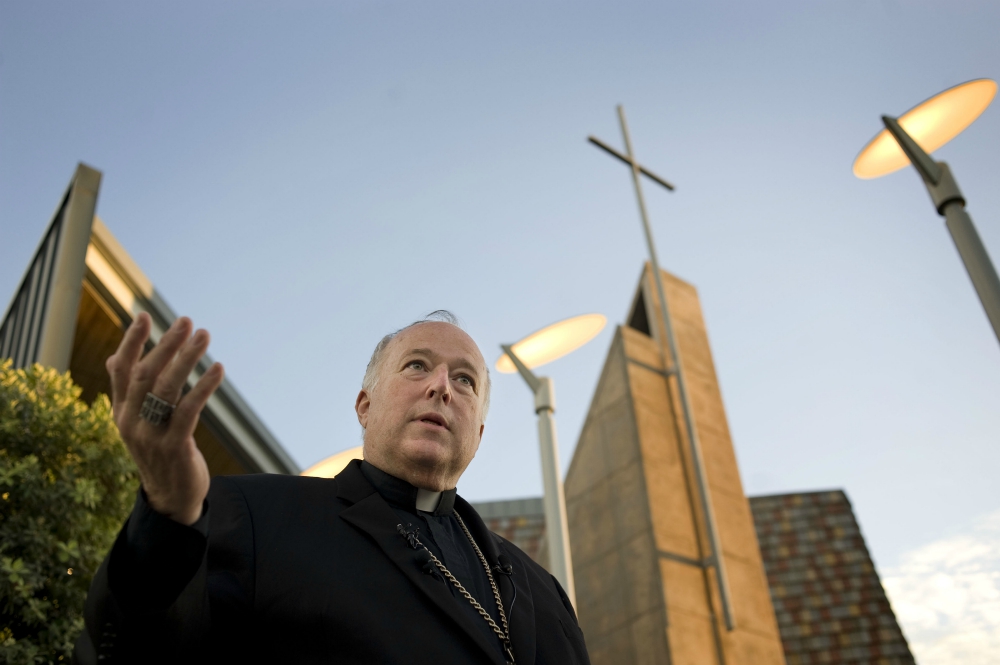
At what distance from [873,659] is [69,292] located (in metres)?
38.6

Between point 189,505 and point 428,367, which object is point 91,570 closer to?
point 428,367

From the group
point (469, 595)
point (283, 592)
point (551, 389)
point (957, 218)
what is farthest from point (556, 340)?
point (283, 592)

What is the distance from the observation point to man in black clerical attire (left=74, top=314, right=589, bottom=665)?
4.21 feet

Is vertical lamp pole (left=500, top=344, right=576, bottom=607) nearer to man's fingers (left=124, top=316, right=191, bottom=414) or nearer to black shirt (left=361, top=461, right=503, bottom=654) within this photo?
black shirt (left=361, top=461, right=503, bottom=654)

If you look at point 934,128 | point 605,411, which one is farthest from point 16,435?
point 934,128

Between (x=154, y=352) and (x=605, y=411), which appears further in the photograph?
(x=605, y=411)

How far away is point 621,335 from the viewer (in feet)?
32.3

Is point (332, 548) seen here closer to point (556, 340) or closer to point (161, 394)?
point (161, 394)

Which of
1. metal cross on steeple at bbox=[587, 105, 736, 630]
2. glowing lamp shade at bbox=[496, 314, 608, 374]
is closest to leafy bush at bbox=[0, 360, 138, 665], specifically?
glowing lamp shade at bbox=[496, 314, 608, 374]

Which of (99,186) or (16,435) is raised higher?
(99,186)

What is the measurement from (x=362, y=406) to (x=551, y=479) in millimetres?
4157

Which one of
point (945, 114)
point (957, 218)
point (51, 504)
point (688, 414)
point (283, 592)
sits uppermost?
point (945, 114)

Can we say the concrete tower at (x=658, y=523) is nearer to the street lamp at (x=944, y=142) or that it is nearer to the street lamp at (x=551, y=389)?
the street lamp at (x=551, y=389)

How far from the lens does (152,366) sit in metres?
1.23
